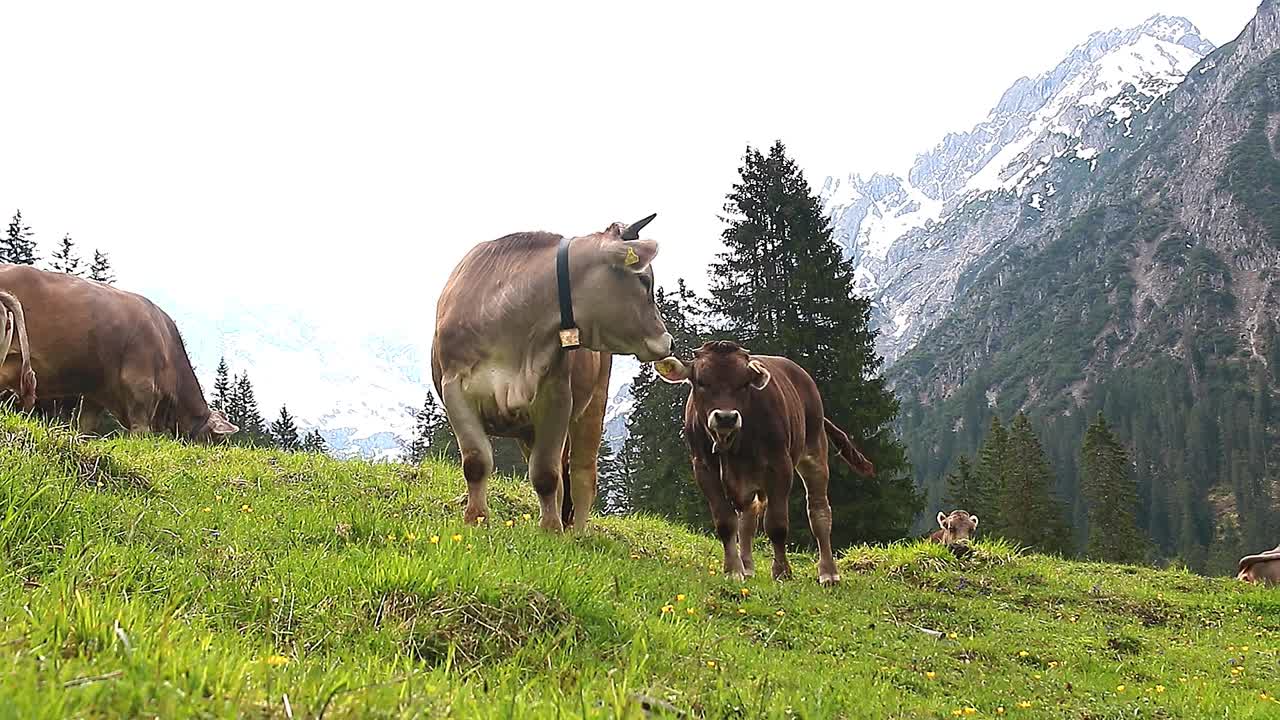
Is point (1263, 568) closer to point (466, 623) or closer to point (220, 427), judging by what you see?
point (466, 623)

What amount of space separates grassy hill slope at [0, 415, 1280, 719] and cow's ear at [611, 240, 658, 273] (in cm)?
233

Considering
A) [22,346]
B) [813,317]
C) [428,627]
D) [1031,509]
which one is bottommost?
[1031,509]

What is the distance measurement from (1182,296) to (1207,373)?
36.2m

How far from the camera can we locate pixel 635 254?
762cm

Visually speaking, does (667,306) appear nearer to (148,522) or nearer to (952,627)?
(952,627)

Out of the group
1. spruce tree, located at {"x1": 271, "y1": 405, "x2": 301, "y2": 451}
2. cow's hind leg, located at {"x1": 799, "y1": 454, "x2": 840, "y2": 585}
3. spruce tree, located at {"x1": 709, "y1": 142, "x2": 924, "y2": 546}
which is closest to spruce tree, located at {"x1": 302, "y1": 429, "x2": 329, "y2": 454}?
cow's hind leg, located at {"x1": 799, "y1": 454, "x2": 840, "y2": 585}

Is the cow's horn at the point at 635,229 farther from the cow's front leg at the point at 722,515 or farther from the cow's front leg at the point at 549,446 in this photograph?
the cow's front leg at the point at 722,515

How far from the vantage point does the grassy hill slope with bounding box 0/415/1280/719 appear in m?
2.53

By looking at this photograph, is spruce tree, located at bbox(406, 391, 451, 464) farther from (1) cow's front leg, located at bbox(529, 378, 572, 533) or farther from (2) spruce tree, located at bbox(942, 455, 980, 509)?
(1) cow's front leg, located at bbox(529, 378, 572, 533)

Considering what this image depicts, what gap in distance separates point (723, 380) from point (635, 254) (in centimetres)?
262

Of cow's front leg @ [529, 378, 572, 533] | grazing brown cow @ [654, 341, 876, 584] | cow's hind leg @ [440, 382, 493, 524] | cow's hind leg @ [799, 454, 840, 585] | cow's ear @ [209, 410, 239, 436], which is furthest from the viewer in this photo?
cow's ear @ [209, 410, 239, 436]

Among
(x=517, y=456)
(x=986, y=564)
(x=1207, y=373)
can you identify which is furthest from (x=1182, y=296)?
(x=986, y=564)

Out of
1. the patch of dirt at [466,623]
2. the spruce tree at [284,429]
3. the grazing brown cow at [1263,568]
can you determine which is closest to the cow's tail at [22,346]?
the patch of dirt at [466,623]

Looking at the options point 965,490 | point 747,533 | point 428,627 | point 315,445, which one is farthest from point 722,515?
point 965,490
